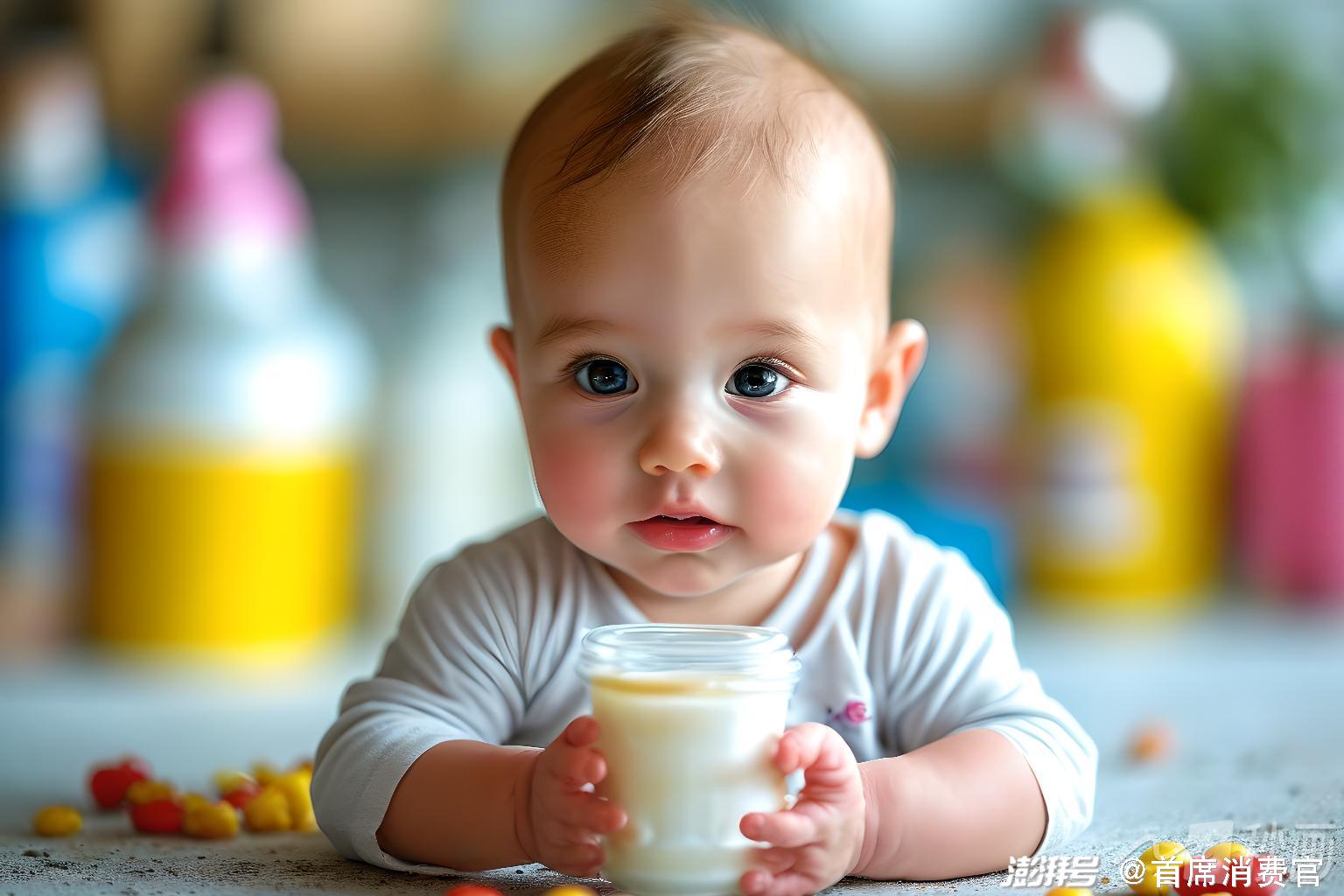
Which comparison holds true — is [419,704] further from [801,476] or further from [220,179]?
[220,179]

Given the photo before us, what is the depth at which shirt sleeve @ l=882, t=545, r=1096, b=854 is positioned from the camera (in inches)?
33.0

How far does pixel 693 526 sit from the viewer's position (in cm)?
81

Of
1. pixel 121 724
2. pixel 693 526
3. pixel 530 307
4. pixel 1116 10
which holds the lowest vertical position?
pixel 121 724

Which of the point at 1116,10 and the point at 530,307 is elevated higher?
the point at 1116,10

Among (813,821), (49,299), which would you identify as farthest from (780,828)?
(49,299)

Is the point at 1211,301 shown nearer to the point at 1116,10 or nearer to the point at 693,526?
the point at 1116,10

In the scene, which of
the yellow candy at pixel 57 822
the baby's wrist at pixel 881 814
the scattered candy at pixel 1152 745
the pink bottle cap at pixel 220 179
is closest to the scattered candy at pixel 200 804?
the yellow candy at pixel 57 822

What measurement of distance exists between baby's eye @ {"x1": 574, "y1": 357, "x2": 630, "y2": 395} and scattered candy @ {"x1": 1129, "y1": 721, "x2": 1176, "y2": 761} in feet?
1.97

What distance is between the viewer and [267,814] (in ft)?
3.11

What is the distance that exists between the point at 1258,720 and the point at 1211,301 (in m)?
A: 0.79

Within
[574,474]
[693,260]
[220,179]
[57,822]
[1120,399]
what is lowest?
[57,822]

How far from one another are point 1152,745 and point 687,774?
60 centimetres

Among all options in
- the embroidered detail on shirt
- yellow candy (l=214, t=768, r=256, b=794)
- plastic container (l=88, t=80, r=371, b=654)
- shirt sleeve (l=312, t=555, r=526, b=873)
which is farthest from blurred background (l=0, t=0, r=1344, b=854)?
the embroidered detail on shirt

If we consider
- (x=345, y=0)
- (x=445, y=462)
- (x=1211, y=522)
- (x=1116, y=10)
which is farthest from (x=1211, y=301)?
(x=345, y=0)
